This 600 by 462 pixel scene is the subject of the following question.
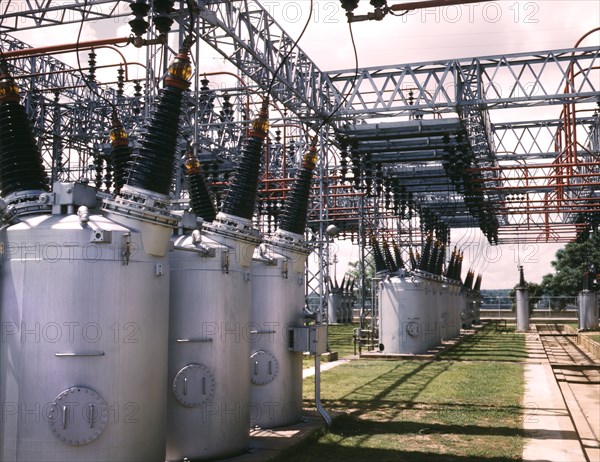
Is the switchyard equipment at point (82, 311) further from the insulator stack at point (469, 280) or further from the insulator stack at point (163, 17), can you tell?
the insulator stack at point (469, 280)

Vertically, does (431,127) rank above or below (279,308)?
above

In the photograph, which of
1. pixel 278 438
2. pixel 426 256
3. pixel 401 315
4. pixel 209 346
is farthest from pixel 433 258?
pixel 209 346

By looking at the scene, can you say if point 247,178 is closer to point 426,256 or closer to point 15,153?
point 15,153

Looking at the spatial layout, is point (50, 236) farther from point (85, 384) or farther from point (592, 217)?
point (592, 217)

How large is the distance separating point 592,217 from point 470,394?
74.4 ft

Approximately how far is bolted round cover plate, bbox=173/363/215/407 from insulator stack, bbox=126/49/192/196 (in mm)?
2106

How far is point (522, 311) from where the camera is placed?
4012cm

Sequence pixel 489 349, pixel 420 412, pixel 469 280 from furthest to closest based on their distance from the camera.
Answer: pixel 469 280 → pixel 489 349 → pixel 420 412

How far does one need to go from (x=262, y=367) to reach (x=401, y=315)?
13505 mm

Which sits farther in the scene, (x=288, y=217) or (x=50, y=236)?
(x=288, y=217)

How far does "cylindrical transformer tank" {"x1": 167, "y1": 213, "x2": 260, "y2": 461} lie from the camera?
7.69 meters

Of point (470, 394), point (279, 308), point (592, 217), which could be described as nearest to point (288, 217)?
point (279, 308)

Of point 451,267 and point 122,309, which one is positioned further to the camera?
point 451,267

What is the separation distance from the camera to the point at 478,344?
93.7 feet
